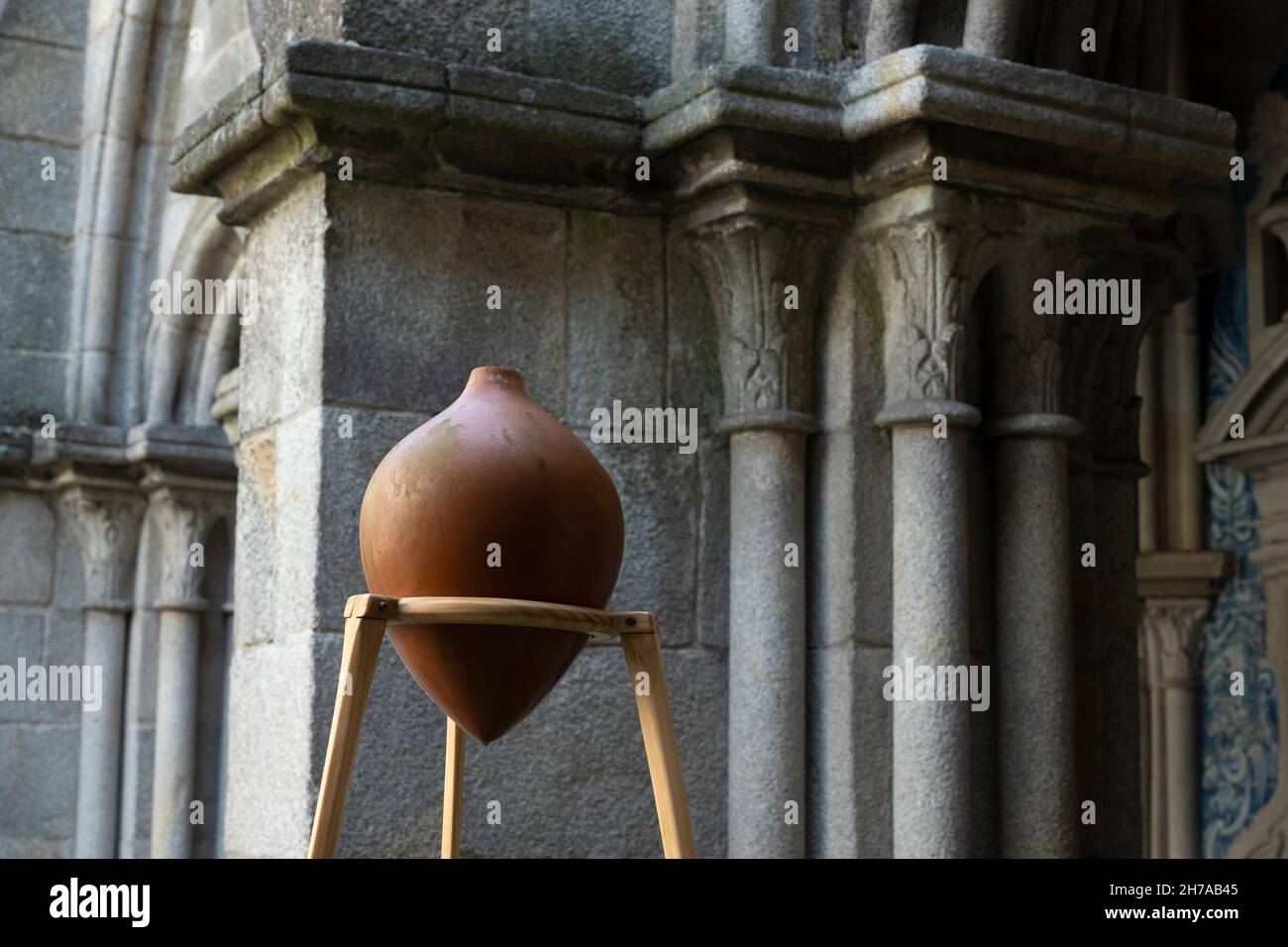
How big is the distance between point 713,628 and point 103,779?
354 centimetres

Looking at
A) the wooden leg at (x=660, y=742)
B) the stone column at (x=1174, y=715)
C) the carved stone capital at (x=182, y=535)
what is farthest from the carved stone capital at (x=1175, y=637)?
the wooden leg at (x=660, y=742)

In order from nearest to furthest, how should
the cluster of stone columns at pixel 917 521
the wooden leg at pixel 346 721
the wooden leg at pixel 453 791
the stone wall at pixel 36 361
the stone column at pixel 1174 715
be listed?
the wooden leg at pixel 346 721
the wooden leg at pixel 453 791
the cluster of stone columns at pixel 917 521
the stone column at pixel 1174 715
the stone wall at pixel 36 361

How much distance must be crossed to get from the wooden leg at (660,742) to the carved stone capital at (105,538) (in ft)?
14.1

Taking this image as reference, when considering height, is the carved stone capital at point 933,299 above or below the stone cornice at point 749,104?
below

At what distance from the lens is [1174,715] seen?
5.88 metres

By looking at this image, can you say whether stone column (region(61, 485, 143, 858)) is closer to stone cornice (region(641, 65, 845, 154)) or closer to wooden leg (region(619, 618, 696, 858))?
stone cornice (region(641, 65, 845, 154))

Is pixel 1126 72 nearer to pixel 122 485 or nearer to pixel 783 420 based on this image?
pixel 783 420

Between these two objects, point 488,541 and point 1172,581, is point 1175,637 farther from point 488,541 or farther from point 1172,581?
point 488,541

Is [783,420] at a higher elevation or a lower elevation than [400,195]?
lower

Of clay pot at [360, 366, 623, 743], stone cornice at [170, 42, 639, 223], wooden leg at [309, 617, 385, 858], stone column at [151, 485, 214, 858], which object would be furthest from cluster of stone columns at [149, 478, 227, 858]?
wooden leg at [309, 617, 385, 858]

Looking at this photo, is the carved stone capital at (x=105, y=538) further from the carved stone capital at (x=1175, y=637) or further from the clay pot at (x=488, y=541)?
the clay pot at (x=488, y=541)

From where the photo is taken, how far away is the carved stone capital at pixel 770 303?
126 inches

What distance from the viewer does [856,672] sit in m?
3.16

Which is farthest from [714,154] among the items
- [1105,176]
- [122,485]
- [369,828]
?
[122,485]
